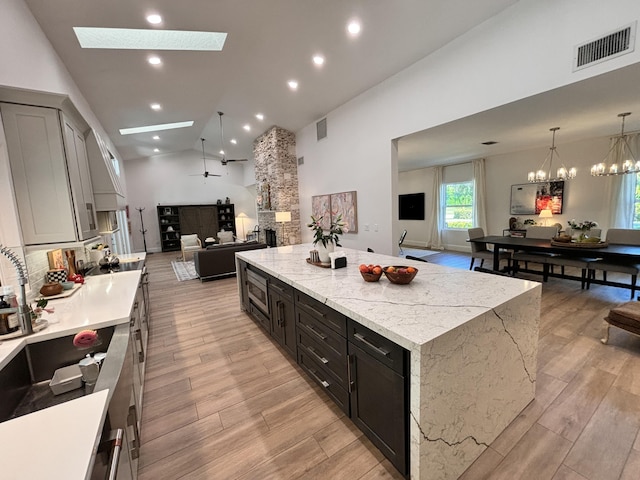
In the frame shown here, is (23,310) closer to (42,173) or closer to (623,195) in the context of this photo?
(42,173)

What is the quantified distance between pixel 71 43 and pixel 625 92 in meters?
6.44

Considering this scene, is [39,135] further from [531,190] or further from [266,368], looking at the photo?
[531,190]

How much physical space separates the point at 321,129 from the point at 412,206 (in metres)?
5.09

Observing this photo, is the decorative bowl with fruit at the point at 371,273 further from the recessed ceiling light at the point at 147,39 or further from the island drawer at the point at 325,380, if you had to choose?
the recessed ceiling light at the point at 147,39

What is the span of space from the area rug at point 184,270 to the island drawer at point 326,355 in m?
4.93

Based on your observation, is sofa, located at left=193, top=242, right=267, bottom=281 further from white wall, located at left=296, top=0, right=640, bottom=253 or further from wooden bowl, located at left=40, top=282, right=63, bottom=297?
wooden bowl, located at left=40, top=282, right=63, bottom=297

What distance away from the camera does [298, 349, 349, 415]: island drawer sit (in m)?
1.89

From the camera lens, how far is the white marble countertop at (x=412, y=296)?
1.36 m

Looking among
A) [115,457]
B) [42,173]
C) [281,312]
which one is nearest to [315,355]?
[281,312]

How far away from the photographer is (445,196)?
29.0ft

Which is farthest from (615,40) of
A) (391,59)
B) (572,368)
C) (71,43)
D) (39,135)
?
(71,43)

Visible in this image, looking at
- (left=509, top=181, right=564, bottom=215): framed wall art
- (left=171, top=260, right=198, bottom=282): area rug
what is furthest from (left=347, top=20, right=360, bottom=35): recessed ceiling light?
(left=509, top=181, right=564, bottom=215): framed wall art

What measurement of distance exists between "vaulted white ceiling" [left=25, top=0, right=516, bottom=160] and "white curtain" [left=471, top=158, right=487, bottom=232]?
471cm

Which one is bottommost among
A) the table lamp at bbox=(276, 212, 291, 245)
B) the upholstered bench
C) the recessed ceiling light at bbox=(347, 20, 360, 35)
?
the upholstered bench
